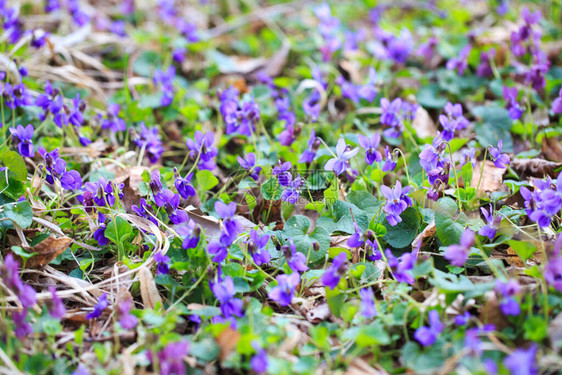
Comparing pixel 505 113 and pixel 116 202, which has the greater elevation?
pixel 505 113

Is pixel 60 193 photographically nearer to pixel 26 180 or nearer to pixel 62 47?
pixel 26 180

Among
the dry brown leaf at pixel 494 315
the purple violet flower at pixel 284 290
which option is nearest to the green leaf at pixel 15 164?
the purple violet flower at pixel 284 290

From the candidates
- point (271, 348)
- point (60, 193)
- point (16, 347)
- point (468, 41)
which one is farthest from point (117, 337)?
point (468, 41)

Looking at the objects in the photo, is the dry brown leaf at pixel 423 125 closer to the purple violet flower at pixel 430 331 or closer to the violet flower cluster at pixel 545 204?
the violet flower cluster at pixel 545 204

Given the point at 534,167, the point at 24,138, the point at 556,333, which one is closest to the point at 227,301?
the point at 556,333

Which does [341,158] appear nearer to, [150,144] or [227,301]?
[227,301]
